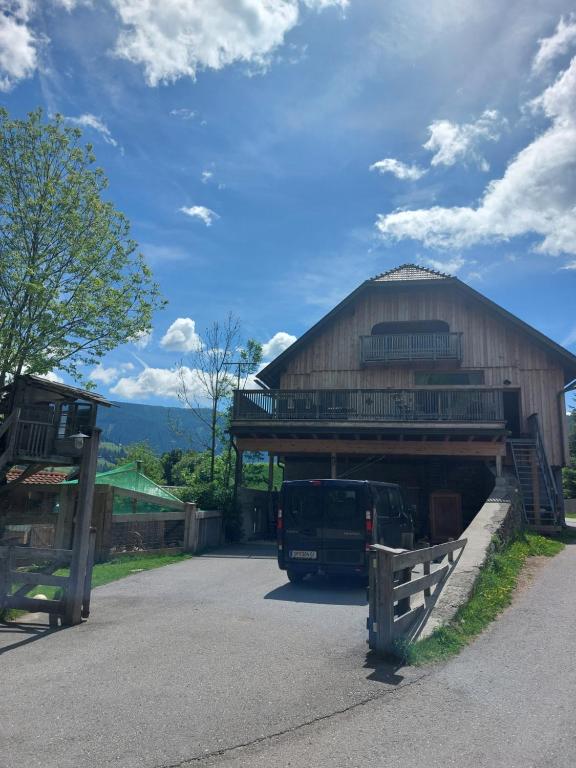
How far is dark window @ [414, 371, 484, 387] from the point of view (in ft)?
73.7

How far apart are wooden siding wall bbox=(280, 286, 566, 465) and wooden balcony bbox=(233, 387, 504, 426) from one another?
3.37 metres

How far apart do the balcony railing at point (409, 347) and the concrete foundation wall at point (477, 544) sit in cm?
668

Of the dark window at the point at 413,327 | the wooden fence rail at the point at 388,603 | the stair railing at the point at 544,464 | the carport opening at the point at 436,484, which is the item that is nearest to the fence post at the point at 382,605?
the wooden fence rail at the point at 388,603

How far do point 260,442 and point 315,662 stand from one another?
46.6 ft

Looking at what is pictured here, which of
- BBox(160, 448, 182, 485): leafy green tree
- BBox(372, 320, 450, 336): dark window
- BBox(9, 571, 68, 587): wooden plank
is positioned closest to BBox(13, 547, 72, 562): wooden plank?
BBox(9, 571, 68, 587): wooden plank

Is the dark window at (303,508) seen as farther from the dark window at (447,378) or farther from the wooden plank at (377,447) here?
the dark window at (447,378)

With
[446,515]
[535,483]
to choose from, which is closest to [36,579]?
[535,483]

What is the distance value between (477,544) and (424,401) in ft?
32.3

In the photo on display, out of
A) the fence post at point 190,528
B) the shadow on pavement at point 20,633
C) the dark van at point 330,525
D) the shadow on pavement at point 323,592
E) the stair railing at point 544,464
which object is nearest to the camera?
the shadow on pavement at point 20,633

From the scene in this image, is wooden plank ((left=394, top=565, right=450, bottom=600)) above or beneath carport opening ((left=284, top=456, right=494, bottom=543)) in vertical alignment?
beneath

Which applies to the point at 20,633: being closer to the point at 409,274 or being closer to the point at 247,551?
the point at 247,551

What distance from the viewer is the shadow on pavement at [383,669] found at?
5230mm

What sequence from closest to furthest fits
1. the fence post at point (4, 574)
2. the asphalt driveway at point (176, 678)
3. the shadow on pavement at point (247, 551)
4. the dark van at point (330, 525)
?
the asphalt driveway at point (176, 678)
the fence post at point (4, 574)
the dark van at point (330, 525)
the shadow on pavement at point (247, 551)

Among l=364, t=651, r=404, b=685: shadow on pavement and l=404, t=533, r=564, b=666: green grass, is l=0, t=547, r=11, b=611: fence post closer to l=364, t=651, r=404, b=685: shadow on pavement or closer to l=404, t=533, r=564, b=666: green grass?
l=364, t=651, r=404, b=685: shadow on pavement
